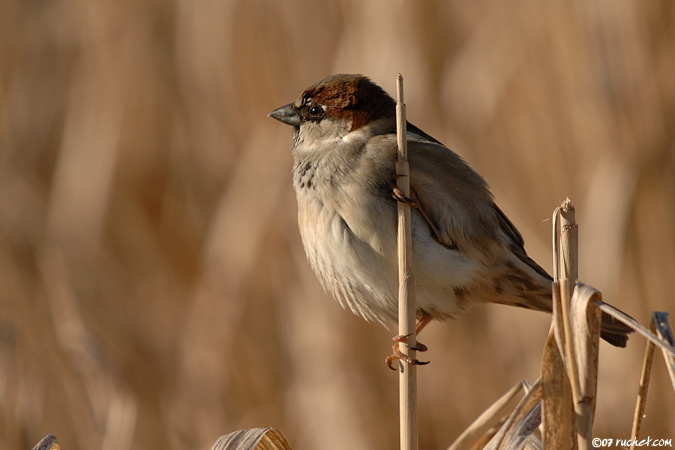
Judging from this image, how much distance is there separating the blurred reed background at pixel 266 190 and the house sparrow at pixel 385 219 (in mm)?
809

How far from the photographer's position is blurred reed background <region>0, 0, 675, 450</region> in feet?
9.67

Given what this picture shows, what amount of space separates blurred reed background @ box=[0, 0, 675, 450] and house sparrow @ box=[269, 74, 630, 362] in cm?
81

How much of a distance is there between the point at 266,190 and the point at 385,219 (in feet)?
4.75

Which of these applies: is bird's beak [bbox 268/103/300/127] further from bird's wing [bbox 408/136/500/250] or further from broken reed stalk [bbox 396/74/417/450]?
broken reed stalk [bbox 396/74/417/450]

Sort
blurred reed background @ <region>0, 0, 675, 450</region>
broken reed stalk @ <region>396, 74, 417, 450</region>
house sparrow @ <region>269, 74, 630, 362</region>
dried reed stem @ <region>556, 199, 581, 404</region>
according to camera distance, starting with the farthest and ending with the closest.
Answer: blurred reed background @ <region>0, 0, 675, 450</region> → house sparrow @ <region>269, 74, 630, 362</region> → broken reed stalk @ <region>396, 74, 417, 450</region> → dried reed stem @ <region>556, 199, 581, 404</region>

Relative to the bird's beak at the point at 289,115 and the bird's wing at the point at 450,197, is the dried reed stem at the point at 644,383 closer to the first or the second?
the bird's wing at the point at 450,197

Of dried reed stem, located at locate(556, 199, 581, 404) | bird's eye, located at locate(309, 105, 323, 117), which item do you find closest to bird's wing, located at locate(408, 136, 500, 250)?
bird's eye, located at locate(309, 105, 323, 117)

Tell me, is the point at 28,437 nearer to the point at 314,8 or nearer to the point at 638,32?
the point at 314,8

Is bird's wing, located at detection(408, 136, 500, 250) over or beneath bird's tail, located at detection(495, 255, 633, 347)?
over

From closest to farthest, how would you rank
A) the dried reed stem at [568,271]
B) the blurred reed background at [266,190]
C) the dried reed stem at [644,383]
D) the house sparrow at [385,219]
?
the dried reed stem at [568,271] → the dried reed stem at [644,383] → the house sparrow at [385,219] → the blurred reed background at [266,190]

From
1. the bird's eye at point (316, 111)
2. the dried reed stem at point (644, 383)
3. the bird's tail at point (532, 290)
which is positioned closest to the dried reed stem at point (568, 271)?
the dried reed stem at point (644, 383)

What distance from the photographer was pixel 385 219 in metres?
1.83

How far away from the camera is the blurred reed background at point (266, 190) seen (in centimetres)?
295

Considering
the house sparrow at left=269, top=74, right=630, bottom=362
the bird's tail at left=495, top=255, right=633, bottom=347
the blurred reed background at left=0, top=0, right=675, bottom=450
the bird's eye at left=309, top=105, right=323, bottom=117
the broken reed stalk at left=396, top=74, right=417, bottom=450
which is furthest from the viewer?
the blurred reed background at left=0, top=0, right=675, bottom=450
